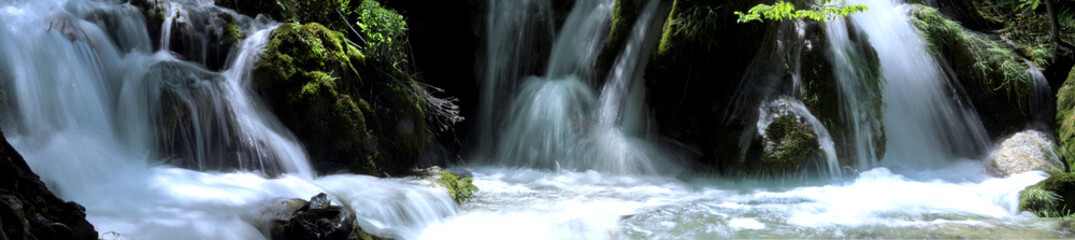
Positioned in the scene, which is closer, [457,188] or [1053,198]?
[1053,198]

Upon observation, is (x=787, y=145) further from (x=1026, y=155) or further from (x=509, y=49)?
(x=509, y=49)

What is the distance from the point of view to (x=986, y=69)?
289 inches

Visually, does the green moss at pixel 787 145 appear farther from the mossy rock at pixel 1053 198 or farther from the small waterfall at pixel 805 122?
the mossy rock at pixel 1053 198

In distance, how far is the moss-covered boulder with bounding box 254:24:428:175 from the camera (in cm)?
523

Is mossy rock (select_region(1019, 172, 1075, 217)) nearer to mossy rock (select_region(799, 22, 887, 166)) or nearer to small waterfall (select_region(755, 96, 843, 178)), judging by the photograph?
small waterfall (select_region(755, 96, 843, 178))

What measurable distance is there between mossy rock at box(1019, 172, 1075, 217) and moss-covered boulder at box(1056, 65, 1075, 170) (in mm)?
2111

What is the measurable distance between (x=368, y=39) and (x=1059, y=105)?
278 inches

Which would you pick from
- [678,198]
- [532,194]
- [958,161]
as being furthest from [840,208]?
[958,161]

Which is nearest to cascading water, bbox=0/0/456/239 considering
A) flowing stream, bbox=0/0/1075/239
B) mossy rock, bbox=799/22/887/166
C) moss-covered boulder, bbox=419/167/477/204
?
flowing stream, bbox=0/0/1075/239

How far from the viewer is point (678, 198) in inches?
227

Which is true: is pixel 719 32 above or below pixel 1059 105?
above

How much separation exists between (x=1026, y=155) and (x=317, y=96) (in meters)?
6.79

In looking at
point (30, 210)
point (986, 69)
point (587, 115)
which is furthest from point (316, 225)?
point (986, 69)

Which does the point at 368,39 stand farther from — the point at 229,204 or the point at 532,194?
the point at 229,204
